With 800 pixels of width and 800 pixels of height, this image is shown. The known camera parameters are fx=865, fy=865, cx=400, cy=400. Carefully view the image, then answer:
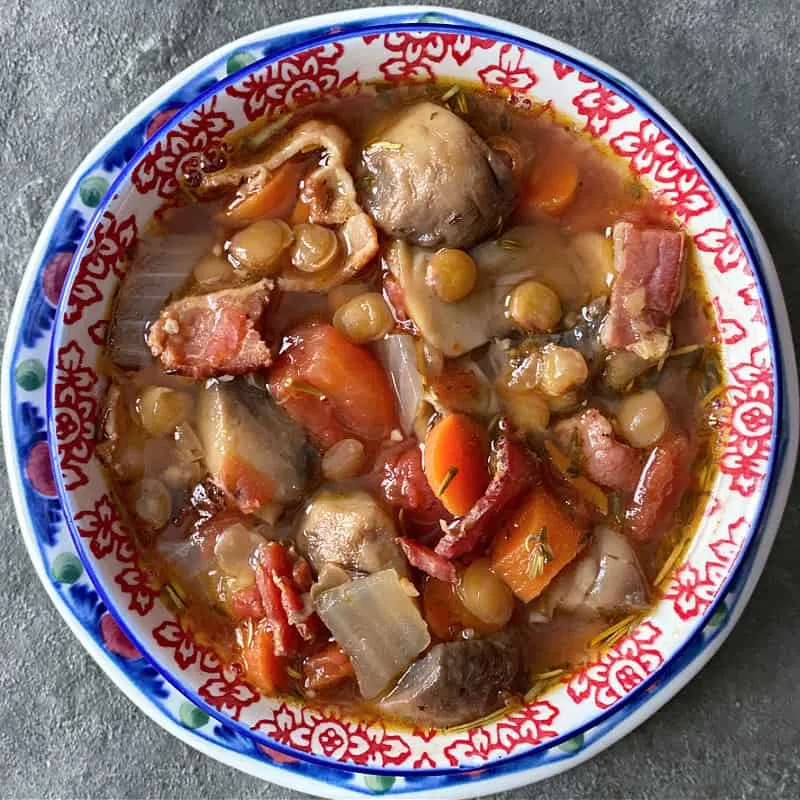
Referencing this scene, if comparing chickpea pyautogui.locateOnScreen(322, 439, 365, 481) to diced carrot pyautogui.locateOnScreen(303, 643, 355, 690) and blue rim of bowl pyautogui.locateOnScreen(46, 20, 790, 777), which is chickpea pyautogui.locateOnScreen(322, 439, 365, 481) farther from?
blue rim of bowl pyautogui.locateOnScreen(46, 20, 790, 777)

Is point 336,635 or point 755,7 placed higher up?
point 755,7

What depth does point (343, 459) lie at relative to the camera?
2.58m

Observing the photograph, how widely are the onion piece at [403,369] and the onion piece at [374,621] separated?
485 millimetres

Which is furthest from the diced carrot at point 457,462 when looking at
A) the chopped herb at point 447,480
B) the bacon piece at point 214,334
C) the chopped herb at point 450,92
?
the chopped herb at point 450,92

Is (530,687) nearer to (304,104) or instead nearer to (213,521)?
(213,521)

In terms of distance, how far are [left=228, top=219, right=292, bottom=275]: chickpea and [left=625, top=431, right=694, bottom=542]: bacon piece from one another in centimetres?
126

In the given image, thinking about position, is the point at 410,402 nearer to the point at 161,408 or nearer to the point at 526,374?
the point at 526,374

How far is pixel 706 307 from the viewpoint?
2531mm

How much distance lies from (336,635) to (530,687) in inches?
24.2

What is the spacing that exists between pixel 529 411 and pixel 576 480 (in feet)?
0.82

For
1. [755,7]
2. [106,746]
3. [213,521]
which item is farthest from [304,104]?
[106,746]

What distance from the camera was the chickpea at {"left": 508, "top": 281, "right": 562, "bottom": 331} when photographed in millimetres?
2512

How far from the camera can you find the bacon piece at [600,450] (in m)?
2.50

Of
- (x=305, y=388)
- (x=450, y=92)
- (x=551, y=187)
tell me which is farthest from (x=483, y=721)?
(x=450, y=92)
